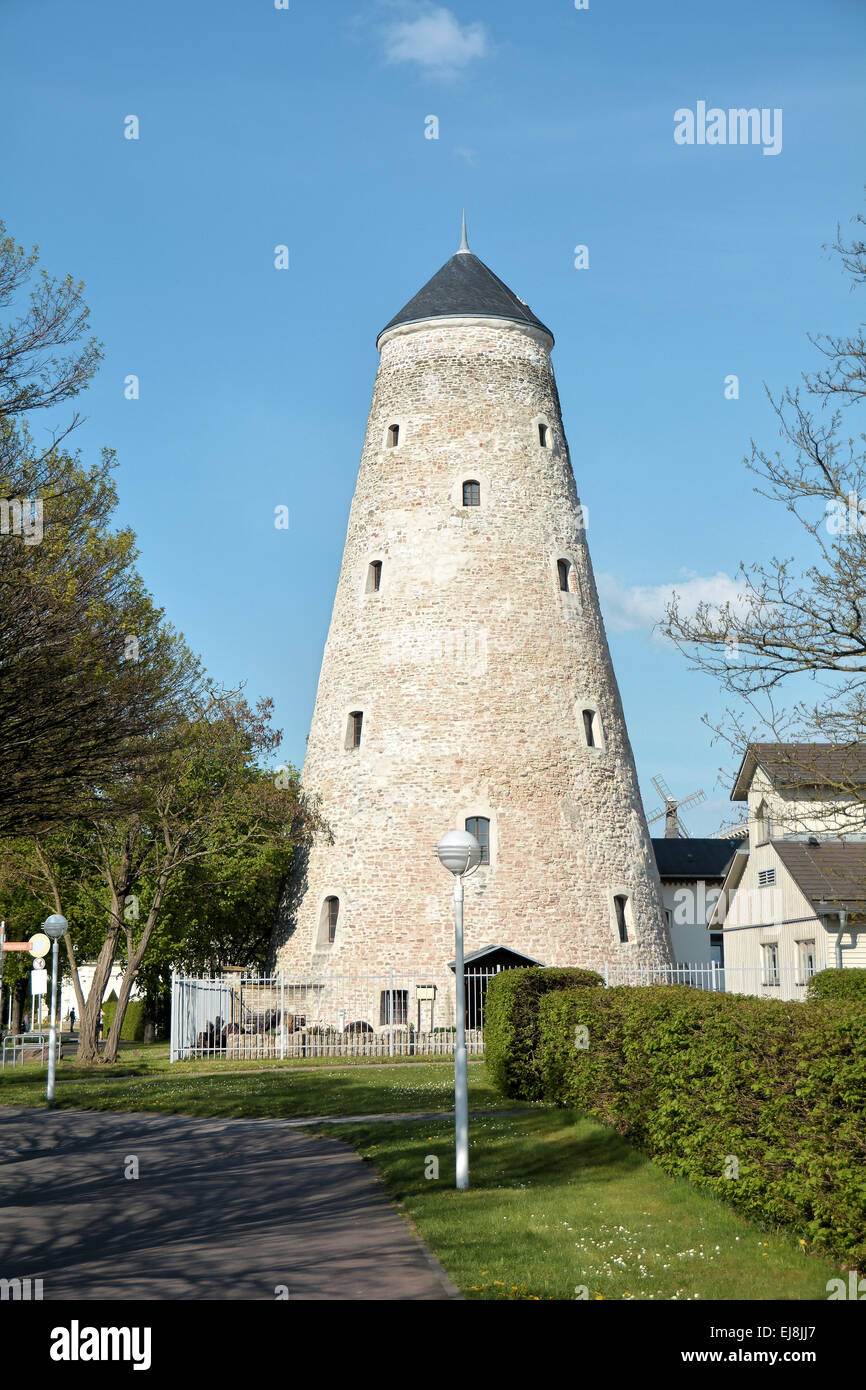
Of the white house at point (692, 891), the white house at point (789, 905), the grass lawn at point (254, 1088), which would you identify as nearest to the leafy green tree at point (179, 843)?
the grass lawn at point (254, 1088)

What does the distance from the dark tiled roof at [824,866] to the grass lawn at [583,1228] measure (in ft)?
60.4

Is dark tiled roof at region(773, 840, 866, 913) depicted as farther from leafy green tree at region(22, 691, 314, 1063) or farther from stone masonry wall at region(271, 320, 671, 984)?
leafy green tree at region(22, 691, 314, 1063)

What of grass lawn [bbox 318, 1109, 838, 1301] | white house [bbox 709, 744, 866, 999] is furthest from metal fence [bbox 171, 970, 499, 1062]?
grass lawn [bbox 318, 1109, 838, 1301]

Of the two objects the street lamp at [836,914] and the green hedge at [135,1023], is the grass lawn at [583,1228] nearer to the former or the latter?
the street lamp at [836,914]

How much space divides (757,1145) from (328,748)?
2820 cm

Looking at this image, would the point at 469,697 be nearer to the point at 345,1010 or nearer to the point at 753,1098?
the point at 345,1010

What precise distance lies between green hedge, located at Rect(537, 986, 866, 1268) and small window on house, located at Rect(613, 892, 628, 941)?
21587 millimetres

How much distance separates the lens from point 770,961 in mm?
35188

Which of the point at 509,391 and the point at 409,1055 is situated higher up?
the point at 509,391

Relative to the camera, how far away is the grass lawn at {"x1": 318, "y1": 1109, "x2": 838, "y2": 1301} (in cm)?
776

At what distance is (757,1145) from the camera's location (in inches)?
370
